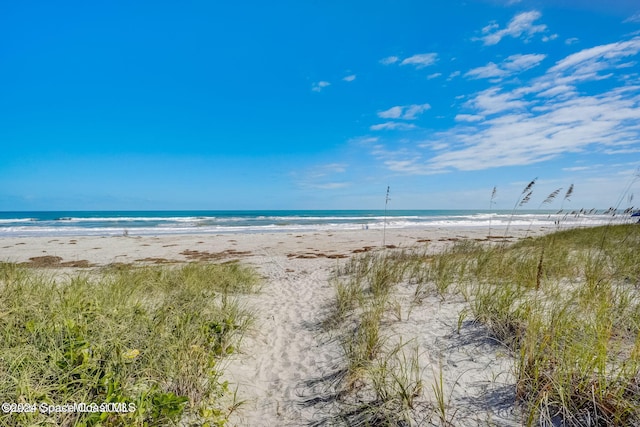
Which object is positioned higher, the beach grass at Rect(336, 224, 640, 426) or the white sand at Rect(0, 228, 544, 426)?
the beach grass at Rect(336, 224, 640, 426)

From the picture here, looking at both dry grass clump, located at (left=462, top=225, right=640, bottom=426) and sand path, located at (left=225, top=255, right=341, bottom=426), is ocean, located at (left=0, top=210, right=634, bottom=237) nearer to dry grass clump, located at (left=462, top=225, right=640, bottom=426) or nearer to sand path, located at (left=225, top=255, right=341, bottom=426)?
dry grass clump, located at (left=462, top=225, right=640, bottom=426)

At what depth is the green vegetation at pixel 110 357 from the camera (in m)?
2.64

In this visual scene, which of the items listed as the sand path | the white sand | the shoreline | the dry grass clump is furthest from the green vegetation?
the shoreline

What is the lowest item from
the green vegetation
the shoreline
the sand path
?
the shoreline

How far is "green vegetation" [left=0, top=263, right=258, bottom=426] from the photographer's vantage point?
104 inches

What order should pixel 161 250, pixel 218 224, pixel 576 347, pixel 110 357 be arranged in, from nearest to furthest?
1. pixel 576 347
2. pixel 110 357
3. pixel 161 250
4. pixel 218 224

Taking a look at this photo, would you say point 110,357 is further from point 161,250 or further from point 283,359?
point 161,250

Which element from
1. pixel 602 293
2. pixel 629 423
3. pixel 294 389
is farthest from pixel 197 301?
pixel 602 293

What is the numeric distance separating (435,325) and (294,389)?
2341mm

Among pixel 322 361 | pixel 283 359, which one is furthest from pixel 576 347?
pixel 283 359

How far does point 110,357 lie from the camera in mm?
3145

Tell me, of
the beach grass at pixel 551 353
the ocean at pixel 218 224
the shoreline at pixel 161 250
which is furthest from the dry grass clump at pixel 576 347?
the shoreline at pixel 161 250

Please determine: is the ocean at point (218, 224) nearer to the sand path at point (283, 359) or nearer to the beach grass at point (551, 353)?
the beach grass at point (551, 353)

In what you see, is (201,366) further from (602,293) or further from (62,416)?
(602,293)
